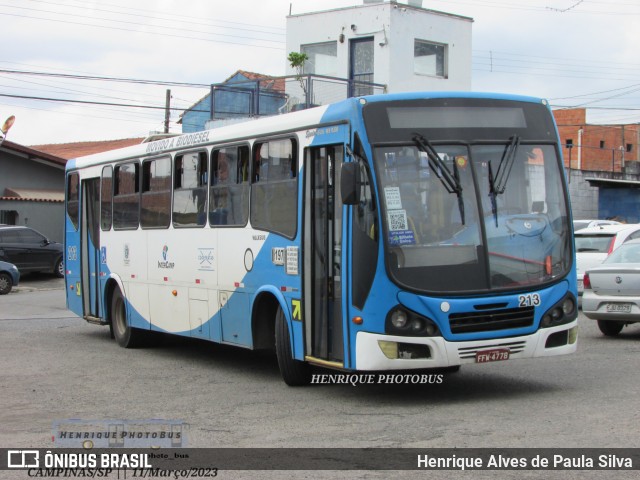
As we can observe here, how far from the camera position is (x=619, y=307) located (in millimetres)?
15484

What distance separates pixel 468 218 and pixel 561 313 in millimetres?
1501

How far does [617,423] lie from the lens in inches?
347

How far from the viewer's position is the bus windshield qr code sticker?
32.6ft

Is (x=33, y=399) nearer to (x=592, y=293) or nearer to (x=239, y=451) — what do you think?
(x=239, y=451)

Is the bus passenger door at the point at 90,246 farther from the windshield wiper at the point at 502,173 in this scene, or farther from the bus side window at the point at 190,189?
the windshield wiper at the point at 502,173

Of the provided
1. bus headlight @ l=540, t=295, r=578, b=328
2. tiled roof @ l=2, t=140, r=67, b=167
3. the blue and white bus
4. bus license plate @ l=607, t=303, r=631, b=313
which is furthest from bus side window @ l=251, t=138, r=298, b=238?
tiled roof @ l=2, t=140, r=67, b=167

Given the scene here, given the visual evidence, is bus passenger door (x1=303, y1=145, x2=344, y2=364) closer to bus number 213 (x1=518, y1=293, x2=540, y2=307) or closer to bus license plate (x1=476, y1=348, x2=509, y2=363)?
bus license plate (x1=476, y1=348, x2=509, y2=363)

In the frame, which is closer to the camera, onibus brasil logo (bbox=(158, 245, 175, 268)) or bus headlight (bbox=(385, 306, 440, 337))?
bus headlight (bbox=(385, 306, 440, 337))

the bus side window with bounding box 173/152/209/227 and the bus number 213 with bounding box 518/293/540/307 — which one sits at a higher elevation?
the bus side window with bounding box 173/152/209/227

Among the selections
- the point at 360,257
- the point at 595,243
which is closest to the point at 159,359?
the point at 360,257

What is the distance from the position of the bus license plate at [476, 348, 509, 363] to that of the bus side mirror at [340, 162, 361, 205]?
196 cm

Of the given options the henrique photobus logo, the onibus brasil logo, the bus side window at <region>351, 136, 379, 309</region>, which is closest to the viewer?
the henrique photobus logo

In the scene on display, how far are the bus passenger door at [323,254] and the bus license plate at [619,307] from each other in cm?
649

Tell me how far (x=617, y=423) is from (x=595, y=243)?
1335 centimetres
